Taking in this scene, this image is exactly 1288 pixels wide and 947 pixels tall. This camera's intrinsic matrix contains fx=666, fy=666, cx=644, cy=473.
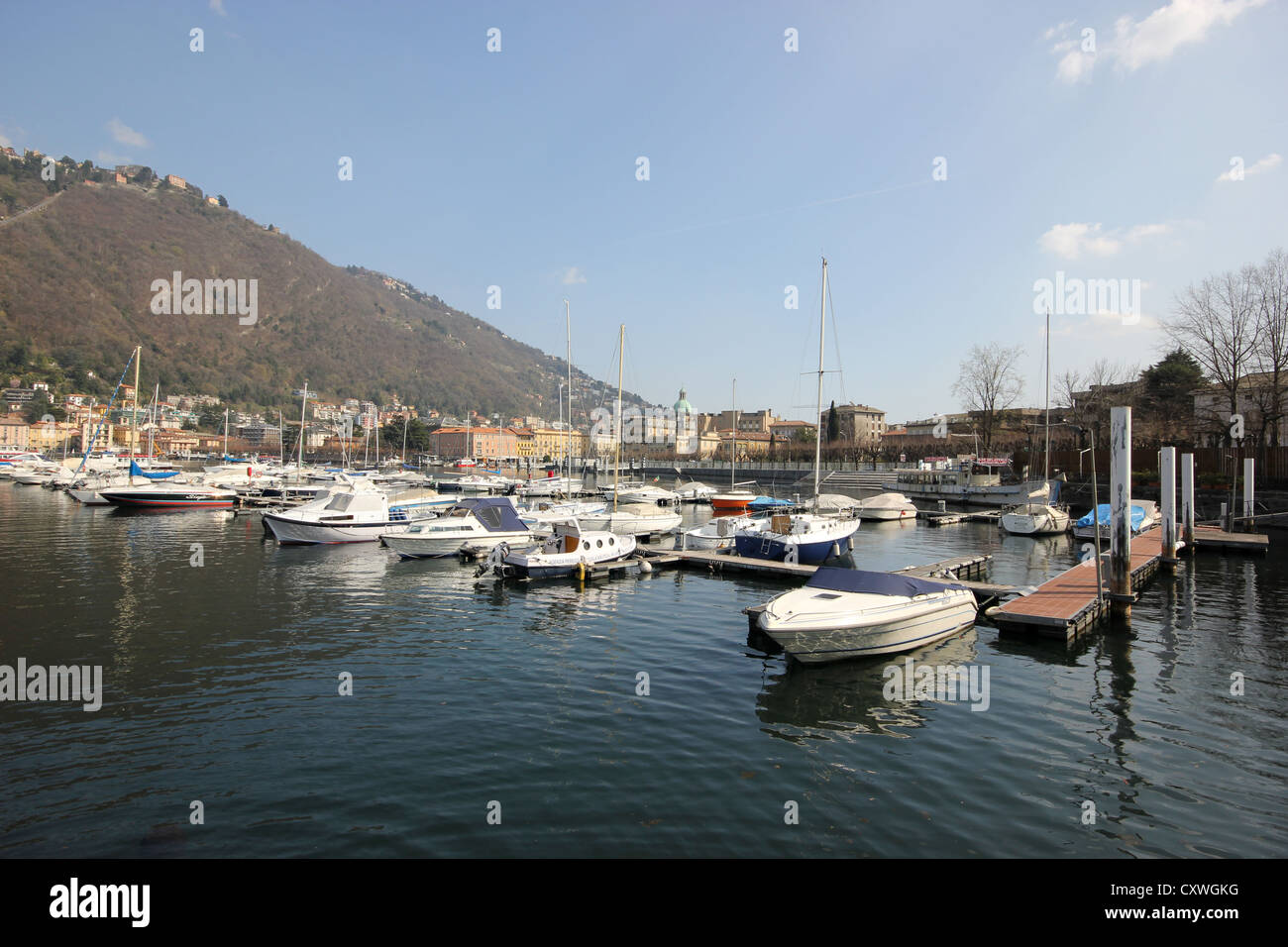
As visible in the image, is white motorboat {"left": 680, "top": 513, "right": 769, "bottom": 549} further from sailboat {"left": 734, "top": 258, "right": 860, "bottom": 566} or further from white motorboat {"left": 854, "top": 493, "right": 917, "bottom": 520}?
white motorboat {"left": 854, "top": 493, "right": 917, "bottom": 520}

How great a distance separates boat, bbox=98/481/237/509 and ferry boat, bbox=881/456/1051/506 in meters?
62.9

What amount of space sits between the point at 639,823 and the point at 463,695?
5693mm

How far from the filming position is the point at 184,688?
42.7 feet

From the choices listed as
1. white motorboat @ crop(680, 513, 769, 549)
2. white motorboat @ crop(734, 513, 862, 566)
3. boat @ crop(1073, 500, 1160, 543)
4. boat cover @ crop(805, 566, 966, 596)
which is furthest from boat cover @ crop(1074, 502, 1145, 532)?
boat cover @ crop(805, 566, 966, 596)

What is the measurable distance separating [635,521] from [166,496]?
38.2 meters

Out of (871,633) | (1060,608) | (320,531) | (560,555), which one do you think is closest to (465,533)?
(560,555)

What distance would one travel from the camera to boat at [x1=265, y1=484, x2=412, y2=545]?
111ft

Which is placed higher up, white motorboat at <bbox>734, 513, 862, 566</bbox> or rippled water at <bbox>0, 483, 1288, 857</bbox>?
white motorboat at <bbox>734, 513, 862, 566</bbox>

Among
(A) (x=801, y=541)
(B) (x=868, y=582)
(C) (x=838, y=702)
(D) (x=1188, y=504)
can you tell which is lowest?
(C) (x=838, y=702)

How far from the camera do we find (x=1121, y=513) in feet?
61.7

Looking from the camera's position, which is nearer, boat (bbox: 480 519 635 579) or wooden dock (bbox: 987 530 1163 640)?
wooden dock (bbox: 987 530 1163 640)

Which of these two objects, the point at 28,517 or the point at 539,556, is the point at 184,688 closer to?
the point at 539,556

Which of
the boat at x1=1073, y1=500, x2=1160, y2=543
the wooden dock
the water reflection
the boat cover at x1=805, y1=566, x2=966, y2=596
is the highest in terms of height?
the boat cover at x1=805, y1=566, x2=966, y2=596

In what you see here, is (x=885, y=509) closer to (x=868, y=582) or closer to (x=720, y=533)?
(x=720, y=533)
